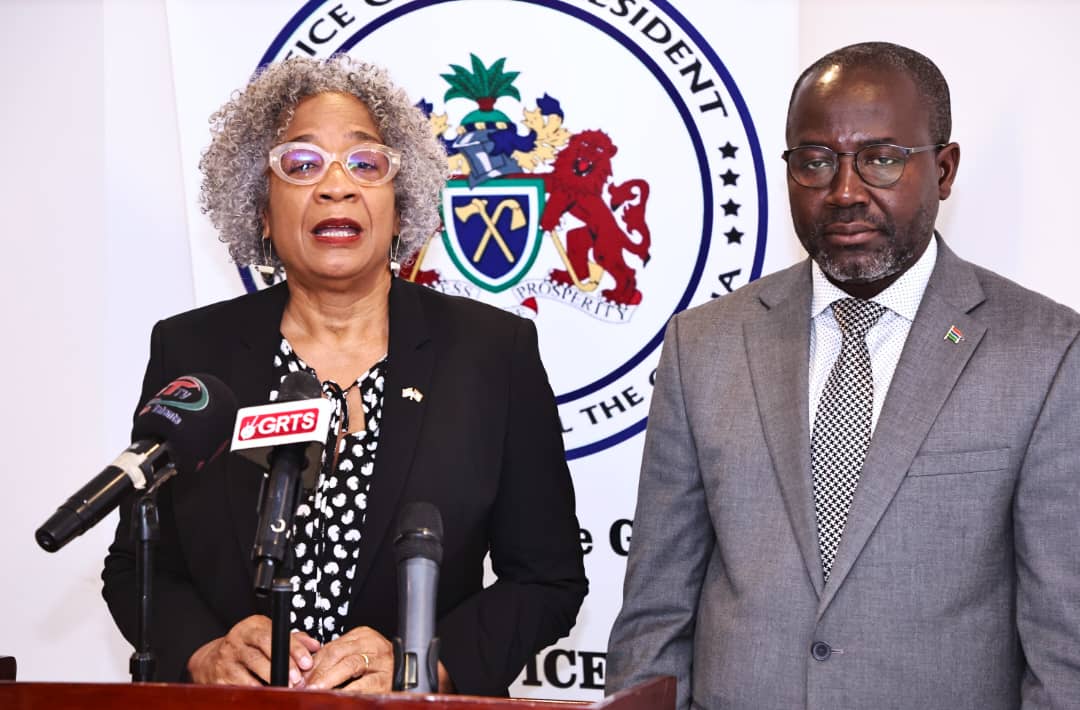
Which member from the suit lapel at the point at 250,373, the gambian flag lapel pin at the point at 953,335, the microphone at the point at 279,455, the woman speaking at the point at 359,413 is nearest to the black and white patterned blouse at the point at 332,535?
the woman speaking at the point at 359,413

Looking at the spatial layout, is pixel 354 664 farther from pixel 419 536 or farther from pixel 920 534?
pixel 920 534

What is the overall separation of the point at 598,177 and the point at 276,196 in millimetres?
1046

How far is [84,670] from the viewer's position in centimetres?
401

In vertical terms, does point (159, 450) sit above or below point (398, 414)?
below

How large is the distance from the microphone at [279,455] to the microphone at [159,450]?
11cm

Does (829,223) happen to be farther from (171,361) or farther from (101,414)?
(101,414)

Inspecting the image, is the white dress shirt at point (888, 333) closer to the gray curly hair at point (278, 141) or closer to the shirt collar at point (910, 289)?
the shirt collar at point (910, 289)

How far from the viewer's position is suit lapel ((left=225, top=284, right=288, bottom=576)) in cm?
274

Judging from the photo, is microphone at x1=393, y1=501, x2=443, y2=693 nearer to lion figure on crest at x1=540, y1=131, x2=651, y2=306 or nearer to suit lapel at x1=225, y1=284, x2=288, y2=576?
suit lapel at x1=225, y1=284, x2=288, y2=576

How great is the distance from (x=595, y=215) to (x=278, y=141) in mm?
1004

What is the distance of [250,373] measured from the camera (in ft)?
9.30

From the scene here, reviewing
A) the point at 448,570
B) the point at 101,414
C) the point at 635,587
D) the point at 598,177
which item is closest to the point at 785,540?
the point at 635,587

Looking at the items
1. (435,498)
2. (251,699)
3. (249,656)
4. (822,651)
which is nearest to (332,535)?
(435,498)

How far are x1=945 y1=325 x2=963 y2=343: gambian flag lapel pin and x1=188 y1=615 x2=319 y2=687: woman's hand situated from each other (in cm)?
124
